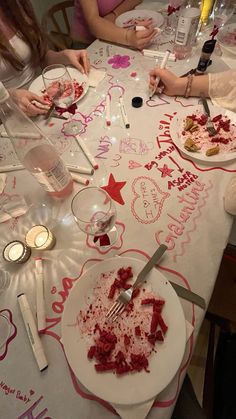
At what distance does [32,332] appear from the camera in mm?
559

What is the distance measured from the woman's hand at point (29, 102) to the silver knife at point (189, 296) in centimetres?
76

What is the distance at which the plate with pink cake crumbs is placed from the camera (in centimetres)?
48

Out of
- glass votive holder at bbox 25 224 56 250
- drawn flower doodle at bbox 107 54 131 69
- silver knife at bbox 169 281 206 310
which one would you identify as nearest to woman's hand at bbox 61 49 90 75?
drawn flower doodle at bbox 107 54 131 69

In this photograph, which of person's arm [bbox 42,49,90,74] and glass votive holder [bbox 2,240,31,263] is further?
person's arm [bbox 42,49,90,74]

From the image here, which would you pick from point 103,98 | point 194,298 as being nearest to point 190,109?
point 103,98

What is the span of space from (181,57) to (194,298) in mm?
984

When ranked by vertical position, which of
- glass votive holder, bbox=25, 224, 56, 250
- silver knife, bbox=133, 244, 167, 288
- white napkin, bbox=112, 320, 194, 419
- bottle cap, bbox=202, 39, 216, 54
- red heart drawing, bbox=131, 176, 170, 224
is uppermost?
bottle cap, bbox=202, 39, 216, 54

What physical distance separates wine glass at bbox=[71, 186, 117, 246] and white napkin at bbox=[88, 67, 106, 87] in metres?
0.57

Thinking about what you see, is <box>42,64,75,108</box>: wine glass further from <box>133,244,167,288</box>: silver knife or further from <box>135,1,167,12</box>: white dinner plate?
<box>135,1,167,12</box>: white dinner plate

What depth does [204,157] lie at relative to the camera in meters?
0.76

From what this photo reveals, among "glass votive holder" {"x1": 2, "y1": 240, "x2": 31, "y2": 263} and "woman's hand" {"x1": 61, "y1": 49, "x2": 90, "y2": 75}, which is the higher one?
"woman's hand" {"x1": 61, "y1": 49, "x2": 90, "y2": 75}

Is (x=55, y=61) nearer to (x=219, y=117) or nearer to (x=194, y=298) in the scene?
(x=219, y=117)

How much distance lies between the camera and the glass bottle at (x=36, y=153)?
677 mm

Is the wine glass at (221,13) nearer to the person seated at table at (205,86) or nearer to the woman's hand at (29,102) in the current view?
the person seated at table at (205,86)
